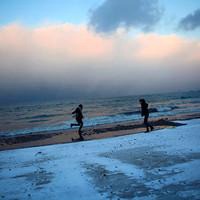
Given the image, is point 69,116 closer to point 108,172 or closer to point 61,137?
point 61,137

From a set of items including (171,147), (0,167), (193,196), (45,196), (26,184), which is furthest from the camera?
(171,147)

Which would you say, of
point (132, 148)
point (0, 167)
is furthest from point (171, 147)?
point (0, 167)

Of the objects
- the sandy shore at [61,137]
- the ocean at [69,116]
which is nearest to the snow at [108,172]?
the sandy shore at [61,137]

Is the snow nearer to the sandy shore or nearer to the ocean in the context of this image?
the sandy shore

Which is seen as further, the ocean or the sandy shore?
the ocean

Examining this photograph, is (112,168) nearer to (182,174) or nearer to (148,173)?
(148,173)

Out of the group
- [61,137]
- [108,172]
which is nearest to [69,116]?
[61,137]

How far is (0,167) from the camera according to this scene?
31.7 feet

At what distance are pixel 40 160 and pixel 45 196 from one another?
174 inches

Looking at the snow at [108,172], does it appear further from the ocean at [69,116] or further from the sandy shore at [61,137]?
the ocean at [69,116]

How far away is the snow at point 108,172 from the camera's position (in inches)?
235

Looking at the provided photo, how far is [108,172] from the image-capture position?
7672 mm

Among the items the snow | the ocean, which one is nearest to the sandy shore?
the ocean

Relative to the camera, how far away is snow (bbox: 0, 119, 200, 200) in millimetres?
5961
